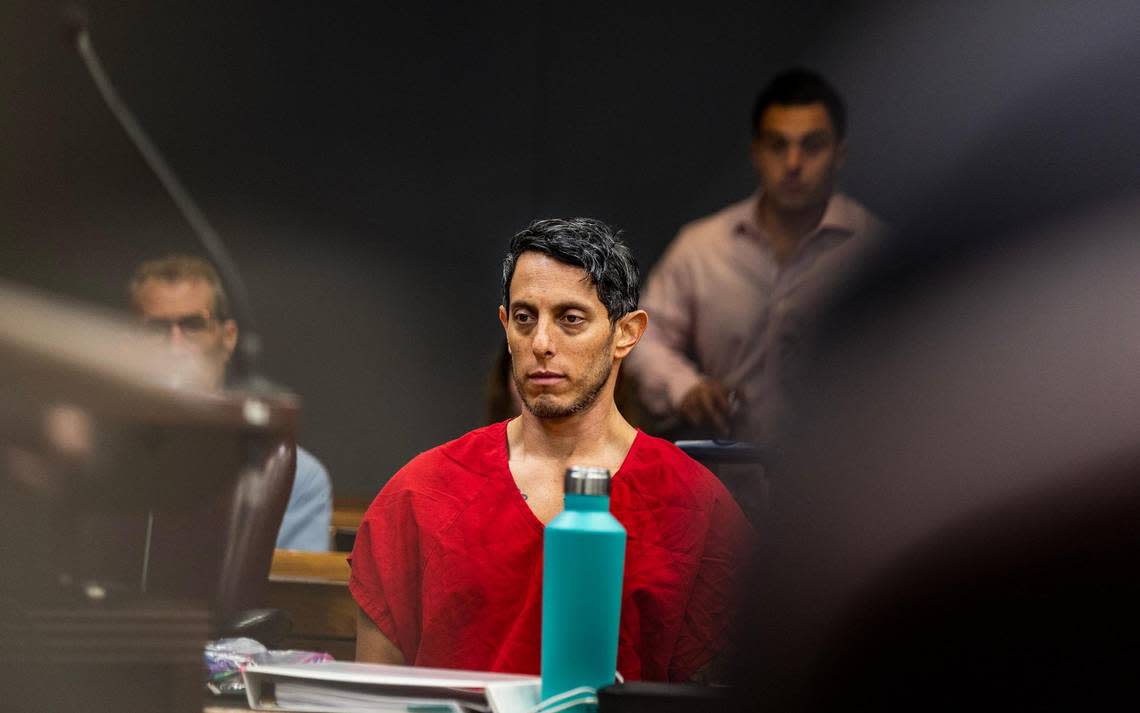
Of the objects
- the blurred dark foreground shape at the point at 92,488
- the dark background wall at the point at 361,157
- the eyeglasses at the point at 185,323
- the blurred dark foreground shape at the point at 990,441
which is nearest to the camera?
the blurred dark foreground shape at the point at 990,441

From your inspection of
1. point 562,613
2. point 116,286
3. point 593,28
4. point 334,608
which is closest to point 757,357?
point 334,608

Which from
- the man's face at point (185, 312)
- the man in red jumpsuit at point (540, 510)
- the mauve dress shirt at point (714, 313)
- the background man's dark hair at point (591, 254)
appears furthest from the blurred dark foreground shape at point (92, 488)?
the mauve dress shirt at point (714, 313)

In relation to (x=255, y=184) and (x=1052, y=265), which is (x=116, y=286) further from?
(x=1052, y=265)

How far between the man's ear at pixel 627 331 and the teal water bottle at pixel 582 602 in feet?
1.94

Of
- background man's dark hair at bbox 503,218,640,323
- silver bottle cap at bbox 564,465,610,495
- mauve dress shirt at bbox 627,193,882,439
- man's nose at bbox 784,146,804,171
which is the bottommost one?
silver bottle cap at bbox 564,465,610,495

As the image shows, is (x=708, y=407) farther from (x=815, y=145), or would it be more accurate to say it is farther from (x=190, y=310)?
(x=190, y=310)

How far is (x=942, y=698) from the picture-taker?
1.35ft

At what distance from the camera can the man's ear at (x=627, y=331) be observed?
1542 mm

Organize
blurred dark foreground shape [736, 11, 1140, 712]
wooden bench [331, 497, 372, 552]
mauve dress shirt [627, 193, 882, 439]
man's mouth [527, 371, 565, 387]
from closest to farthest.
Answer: blurred dark foreground shape [736, 11, 1140, 712] < man's mouth [527, 371, 565, 387] < mauve dress shirt [627, 193, 882, 439] < wooden bench [331, 497, 372, 552]

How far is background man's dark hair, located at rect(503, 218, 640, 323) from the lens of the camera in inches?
59.7

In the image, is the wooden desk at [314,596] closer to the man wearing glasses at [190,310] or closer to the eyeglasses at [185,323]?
the man wearing glasses at [190,310]

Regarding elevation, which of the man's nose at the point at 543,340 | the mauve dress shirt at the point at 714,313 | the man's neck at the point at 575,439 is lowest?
Answer: the man's neck at the point at 575,439

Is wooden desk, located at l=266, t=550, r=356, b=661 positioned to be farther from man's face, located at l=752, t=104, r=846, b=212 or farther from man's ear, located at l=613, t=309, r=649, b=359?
man's face, located at l=752, t=104, r=846, b=212

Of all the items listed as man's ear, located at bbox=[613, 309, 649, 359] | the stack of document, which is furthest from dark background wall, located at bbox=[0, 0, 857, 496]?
the stack of document
